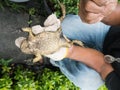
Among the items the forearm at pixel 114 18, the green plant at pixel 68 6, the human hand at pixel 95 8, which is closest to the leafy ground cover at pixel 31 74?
the green plant at pixel 68 6

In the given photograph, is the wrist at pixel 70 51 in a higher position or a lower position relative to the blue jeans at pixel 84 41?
higher

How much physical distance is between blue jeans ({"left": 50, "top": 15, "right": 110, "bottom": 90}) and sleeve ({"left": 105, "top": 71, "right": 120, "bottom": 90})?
163 mm

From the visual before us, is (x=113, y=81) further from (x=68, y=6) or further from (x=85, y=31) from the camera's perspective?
(x=68, y=6)

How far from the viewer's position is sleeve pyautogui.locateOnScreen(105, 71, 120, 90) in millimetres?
1235

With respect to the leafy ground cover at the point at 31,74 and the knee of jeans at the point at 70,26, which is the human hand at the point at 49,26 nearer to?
→ the knee of jeans at the point at 70,26

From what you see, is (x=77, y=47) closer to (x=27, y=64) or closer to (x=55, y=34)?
(x=55, y=34)

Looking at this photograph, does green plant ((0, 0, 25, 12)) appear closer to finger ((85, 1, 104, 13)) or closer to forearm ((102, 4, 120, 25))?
forearm ((102, 4, 120, 25))

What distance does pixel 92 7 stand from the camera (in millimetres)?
1054

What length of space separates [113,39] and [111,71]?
0.18 meters

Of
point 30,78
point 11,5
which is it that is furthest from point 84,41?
point 11,5

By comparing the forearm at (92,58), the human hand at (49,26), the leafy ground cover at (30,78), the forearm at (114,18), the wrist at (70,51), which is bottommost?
the leafy ground cover at (30,78)

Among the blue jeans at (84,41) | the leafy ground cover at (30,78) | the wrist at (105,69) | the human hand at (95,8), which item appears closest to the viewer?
the human hand at (95,8)

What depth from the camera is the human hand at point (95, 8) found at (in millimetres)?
1048

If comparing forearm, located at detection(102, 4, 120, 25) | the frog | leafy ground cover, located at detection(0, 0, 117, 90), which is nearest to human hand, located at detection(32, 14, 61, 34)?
→ the frog
